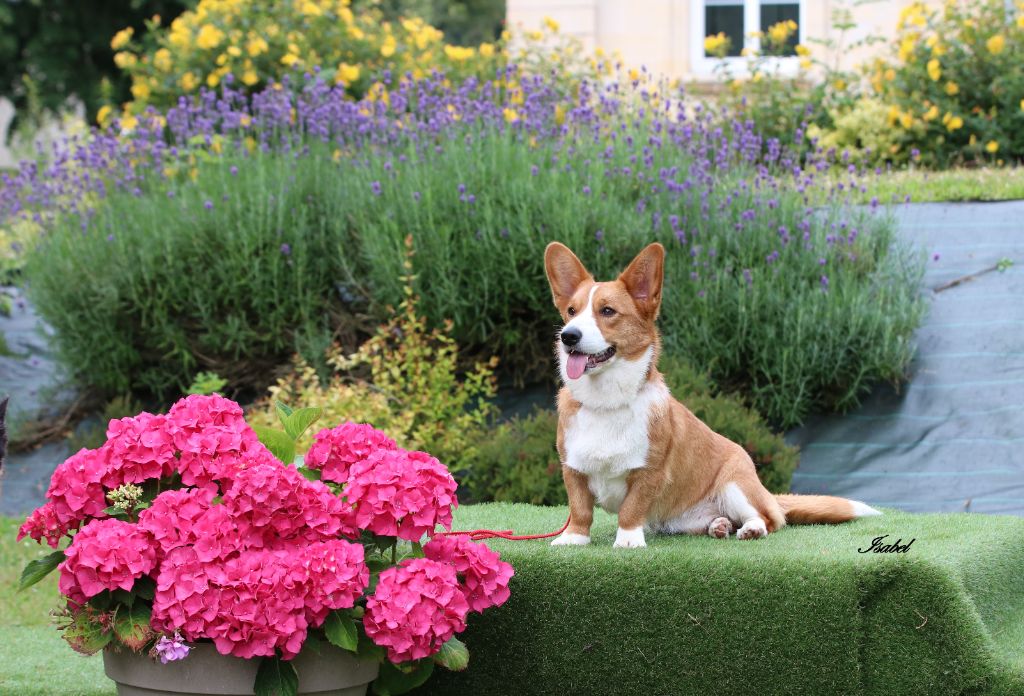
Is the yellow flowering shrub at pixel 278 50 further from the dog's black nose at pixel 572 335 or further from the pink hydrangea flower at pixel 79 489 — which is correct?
the pink hydrangea flower at pixel 79 489

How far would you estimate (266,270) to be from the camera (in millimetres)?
7348

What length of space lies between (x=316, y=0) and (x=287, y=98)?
10.4 ft

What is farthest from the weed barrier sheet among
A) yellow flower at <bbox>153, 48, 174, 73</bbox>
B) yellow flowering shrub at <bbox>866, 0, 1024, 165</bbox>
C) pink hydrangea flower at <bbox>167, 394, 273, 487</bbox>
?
yellow flower at <bbox>153, 48, 174, 73</bbox>

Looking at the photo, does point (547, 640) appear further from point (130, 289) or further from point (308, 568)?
point (130, 289)

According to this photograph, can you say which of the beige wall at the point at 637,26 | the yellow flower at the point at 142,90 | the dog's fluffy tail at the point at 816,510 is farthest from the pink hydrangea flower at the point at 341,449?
the beige wall at the point at 637,26

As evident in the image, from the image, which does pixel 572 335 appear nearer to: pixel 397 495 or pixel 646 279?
pixel 646 279

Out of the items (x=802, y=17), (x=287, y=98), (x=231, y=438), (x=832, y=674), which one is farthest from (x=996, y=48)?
(x=231, y=438)

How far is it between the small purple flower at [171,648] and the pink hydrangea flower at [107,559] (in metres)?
0.16

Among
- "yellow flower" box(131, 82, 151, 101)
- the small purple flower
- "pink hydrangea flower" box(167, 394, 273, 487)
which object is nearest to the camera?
the small purple flower

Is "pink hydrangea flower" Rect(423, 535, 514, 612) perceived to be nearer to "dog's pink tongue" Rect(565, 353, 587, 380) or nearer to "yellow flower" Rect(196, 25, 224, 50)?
"dog's pink tongue" Rect(565, 353, 587, 380)

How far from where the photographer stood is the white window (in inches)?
508

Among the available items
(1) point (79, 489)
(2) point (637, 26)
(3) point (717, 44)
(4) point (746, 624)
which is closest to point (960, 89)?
(3) point (717, 44)

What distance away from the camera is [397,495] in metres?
3.18

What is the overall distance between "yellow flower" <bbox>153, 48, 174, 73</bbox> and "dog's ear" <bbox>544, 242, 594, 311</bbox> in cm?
818
